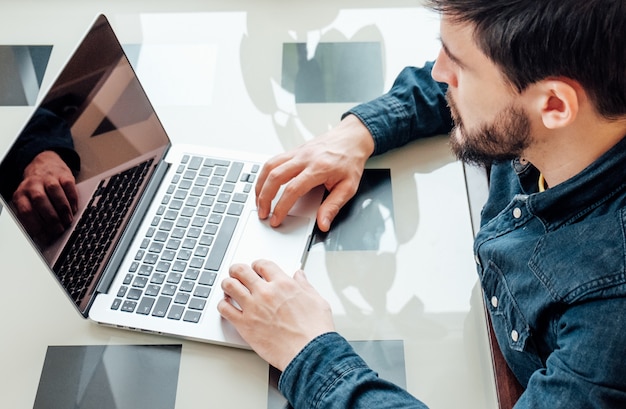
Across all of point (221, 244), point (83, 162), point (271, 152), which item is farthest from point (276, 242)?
point (83, 162)

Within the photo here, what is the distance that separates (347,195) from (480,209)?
20cm

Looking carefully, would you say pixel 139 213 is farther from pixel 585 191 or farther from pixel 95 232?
pixel 585 191

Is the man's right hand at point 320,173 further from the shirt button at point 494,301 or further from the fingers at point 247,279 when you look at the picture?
the shirt button at point 494,301

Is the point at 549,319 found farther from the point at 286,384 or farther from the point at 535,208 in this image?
the point at 286,384

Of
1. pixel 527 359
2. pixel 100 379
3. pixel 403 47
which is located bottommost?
pixel 100 379

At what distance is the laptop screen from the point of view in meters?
0.86

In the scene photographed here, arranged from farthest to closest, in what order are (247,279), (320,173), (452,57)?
(320,173) → (247,279) → (452,57)

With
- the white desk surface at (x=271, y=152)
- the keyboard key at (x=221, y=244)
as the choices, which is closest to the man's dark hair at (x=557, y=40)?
the white desk surface at (x=271, y=152)

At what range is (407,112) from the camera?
1.16 m

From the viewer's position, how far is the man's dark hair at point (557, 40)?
28.8 inches

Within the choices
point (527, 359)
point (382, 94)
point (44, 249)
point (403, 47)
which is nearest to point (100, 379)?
point (44, 249)

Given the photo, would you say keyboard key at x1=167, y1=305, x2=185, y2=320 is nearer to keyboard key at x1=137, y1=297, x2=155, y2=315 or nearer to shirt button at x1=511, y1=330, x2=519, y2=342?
keyboard key at x1=137, y1=297, x2=155, y2=315

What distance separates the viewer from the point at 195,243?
3.45ft

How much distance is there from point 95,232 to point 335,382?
0.38 meters
